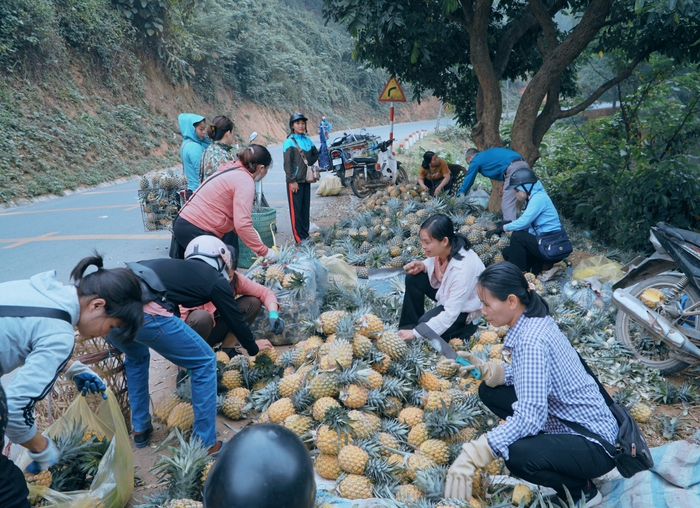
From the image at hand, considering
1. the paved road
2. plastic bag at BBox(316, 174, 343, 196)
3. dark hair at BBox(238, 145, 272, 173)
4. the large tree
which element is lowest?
the paved road

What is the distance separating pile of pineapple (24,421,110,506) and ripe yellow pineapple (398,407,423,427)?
168 cm

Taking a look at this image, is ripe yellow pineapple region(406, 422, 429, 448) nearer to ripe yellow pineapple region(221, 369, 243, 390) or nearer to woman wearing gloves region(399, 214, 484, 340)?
woman wearing gloves region(399, 214, 484, 340)

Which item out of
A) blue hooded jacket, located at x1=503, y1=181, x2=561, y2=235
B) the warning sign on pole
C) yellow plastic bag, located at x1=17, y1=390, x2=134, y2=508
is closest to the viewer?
yellow plastic bag, located at x1=17, y1=390, x2=134, y2=508

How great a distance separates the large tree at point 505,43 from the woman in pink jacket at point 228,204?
3.32 meters

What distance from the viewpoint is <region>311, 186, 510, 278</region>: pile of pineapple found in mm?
6418

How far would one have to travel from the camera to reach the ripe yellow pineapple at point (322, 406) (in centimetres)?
284

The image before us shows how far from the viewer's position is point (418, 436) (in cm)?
280

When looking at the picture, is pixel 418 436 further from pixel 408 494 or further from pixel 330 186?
pixel 330 186

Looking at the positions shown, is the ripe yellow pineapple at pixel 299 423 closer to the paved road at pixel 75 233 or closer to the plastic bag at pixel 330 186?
the paved road at pixel 75 233

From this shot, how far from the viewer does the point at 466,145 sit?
27.8 metres

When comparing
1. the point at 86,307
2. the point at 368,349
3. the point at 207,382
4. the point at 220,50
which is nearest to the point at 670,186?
the point at 368,349

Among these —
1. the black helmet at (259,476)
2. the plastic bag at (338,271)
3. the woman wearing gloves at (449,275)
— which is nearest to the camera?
the black helmet at (259,476)

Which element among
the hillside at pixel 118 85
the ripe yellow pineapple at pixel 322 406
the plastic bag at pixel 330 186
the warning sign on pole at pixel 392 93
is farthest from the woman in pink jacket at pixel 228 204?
the hillside at pixel 118 85

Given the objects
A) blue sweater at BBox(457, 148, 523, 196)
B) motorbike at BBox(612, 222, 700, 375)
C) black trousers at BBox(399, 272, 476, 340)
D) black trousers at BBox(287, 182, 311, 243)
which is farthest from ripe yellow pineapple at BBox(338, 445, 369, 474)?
blue sweater at BBox(457, 148, 523, 196)
